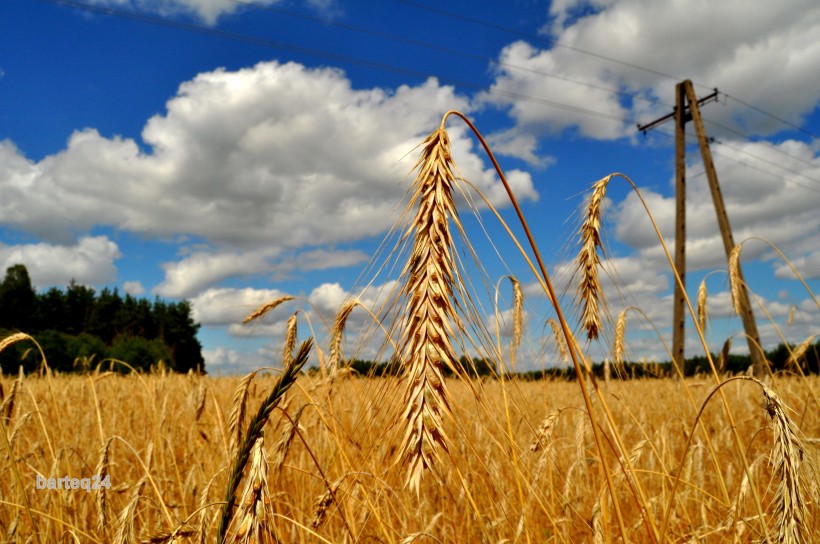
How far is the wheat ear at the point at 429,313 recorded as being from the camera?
108 cm

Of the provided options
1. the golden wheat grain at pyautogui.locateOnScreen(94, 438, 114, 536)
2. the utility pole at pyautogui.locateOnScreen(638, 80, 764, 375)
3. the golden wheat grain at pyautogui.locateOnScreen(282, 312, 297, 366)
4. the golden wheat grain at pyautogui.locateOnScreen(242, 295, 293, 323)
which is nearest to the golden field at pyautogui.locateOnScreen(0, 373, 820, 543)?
the golden wheat grain at pyautogui.locateOnScreen(94, 438, 114, 536)

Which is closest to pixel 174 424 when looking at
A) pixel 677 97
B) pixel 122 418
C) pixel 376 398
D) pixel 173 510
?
pixel 122 418

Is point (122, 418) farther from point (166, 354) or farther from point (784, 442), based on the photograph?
point (166, 354)

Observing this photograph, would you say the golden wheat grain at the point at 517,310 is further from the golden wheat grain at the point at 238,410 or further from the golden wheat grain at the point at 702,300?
the golden wheat grain at the point at 238,410

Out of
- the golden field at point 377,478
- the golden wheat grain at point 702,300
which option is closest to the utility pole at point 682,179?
the golden field at point 377,478

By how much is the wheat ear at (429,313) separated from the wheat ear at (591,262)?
0.75m

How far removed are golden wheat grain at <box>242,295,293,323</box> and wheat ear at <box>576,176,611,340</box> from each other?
1.37 m

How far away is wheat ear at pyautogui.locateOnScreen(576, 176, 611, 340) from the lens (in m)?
1.91

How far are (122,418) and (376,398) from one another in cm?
447

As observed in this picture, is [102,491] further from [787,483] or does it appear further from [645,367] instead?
[645,367]

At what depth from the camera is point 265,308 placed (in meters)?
2.77

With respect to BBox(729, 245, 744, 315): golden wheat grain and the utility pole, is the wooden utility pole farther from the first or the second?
BBox(729, 245, 744, 315): golden wheat grain

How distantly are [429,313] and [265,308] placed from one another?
1729 mm

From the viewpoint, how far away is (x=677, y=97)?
1248 centimetres
